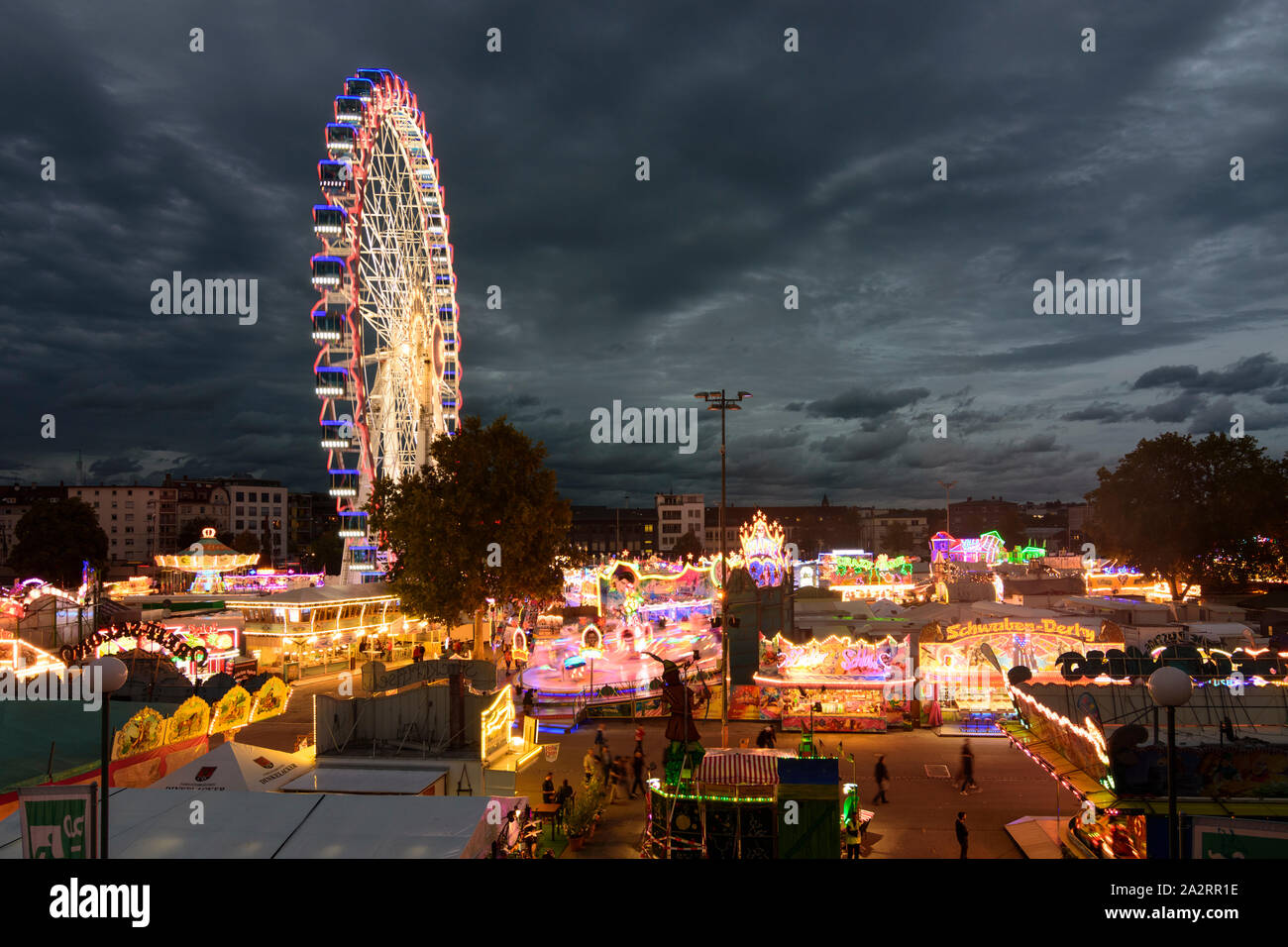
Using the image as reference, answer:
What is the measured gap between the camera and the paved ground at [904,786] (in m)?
13.0

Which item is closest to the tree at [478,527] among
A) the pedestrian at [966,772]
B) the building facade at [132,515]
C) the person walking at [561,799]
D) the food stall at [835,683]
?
the food stall at [835,683]

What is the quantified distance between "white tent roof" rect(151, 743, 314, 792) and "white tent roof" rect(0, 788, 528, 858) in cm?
183

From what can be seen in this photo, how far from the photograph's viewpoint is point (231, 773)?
1010 cm

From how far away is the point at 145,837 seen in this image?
720cm

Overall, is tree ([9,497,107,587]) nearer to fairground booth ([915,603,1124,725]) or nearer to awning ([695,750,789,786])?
fairground booth ([915,603,1124,725])

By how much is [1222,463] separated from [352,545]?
155 ft

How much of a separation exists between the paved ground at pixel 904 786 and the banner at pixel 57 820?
800 centimetres

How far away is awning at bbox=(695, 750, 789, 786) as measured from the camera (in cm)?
1032

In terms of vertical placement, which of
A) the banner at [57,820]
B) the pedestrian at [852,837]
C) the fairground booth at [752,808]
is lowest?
the pedestrian at [852,837]

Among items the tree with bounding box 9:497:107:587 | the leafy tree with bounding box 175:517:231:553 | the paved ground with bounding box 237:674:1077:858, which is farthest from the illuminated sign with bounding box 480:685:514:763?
the leafy tree with bounding box 175:517:231:553

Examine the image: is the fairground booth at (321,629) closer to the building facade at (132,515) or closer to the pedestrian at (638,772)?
the pedestrian at (638,772)
